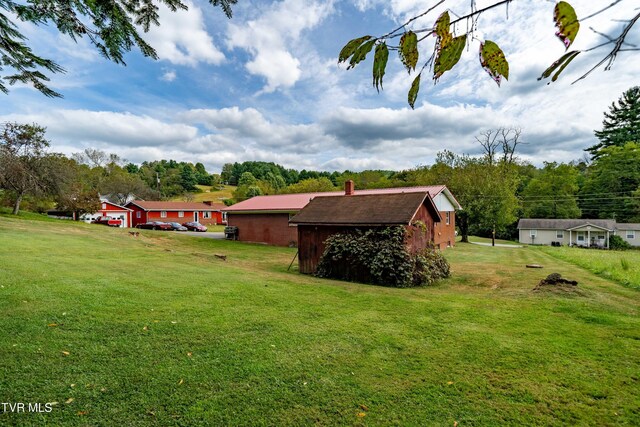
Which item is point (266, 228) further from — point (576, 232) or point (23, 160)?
point (576, 232)

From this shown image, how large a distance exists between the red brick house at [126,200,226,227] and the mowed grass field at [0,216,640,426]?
41.7m

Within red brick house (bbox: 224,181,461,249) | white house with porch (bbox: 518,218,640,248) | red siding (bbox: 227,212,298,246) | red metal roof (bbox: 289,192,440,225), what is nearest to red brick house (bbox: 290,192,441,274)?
red metal roof (bbox: 289,192,440,225)

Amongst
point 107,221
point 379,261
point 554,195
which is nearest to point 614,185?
point 554,195

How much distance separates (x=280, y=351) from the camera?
186 inches

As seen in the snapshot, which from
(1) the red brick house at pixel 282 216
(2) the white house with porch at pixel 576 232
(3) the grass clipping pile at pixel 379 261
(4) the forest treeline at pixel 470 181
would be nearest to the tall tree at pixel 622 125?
(4) the forest treeline at pixel 470 181

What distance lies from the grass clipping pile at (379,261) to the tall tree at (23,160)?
29.7 m

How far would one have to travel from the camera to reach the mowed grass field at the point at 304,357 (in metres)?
3.34

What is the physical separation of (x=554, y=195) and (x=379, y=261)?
172ft

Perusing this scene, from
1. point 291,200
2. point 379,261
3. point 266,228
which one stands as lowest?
point 379,261

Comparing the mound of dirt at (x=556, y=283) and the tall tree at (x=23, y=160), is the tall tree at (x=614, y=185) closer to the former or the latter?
the mound of dirt at (x=556, y=283)

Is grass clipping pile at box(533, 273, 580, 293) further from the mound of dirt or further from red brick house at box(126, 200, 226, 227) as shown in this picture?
red brick house at box(126, 200, 226, 227)

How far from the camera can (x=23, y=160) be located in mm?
30406

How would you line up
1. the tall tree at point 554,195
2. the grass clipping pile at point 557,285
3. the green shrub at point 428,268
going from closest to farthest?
the grass clipping pile at point 557,285 → the green shrub at point 428,268 → the tall tree at point 554,195

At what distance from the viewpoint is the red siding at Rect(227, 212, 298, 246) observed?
25844mm
